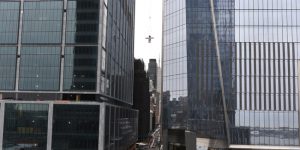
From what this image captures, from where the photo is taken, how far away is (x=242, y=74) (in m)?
83.4

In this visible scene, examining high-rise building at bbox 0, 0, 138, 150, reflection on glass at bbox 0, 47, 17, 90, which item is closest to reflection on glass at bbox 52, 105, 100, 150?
high-rise building at bbox 0, 0, 138, 150

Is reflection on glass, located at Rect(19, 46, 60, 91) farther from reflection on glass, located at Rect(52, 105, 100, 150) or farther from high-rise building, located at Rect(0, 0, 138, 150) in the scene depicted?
reflection on glass, located at Rect(52, 105, 100, 150)

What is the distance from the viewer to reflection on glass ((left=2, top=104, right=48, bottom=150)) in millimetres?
103000

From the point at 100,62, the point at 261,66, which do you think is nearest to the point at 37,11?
the point at 100,62

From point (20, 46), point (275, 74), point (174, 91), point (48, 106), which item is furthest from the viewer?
point (20, 46)

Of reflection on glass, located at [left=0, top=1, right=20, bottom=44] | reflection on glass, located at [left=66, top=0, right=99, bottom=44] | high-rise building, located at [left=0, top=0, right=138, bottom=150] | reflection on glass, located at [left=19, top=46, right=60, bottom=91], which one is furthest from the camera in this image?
reflection on glass, located at [left=0, top=1, right=20, bottom=44]

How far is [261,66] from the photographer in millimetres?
83375

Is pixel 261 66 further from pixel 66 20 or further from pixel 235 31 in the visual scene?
pixel 66 20

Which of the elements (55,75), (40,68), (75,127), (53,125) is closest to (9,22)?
(40,68)

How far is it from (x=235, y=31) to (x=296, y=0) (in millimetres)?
12718

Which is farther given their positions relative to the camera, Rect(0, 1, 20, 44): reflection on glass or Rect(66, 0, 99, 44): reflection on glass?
Rect(0, 1, 20, 44): reflection on glass

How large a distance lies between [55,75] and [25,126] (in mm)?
13837

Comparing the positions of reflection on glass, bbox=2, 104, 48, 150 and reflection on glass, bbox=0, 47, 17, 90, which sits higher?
reflection on glass, bbox=0, 47, 17, 90

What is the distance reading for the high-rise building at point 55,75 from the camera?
339 ft
